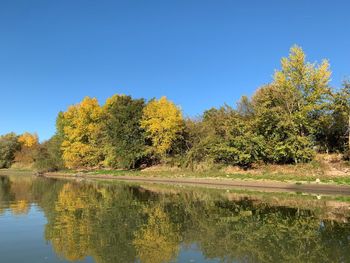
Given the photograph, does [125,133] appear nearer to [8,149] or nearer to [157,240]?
[157,240]

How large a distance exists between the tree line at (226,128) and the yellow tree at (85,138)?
0.18 meters

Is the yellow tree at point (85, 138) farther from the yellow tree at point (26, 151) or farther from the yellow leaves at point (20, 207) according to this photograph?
the yellow leaves at point (20, 207)

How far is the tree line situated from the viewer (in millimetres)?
42312

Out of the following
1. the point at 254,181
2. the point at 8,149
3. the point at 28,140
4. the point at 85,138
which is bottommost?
the point at 254,181

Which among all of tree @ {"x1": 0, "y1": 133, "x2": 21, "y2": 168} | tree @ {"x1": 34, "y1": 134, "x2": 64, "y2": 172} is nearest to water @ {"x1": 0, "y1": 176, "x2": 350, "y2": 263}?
tree @ {"x1": 34, "y1": 134, "x2": 64, "y2": 172}

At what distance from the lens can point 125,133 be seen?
60.4 metres

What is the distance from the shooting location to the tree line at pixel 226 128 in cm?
4231

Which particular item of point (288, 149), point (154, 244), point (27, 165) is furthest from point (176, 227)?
point (27, 165)

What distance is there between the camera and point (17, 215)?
2045 cm

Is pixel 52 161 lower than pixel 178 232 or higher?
higher

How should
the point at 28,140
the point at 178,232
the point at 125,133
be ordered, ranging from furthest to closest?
the point at 28,140
the point at 125,133
the point at 178,232

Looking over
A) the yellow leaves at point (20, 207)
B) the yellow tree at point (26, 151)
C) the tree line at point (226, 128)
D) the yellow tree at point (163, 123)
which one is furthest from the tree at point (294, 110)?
the yellow tree at point (26, 151)

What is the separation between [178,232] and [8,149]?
10859 centimetres

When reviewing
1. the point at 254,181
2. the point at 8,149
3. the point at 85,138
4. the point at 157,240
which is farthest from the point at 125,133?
the point at 8,149
